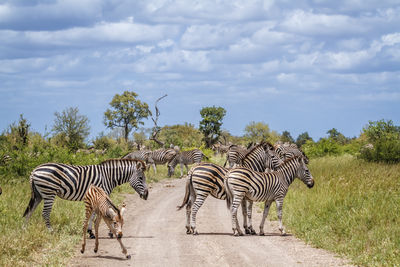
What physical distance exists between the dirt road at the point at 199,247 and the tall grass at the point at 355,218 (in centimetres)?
50

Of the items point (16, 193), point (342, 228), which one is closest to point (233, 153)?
point (16, 193)

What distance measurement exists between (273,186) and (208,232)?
2098 millimetres

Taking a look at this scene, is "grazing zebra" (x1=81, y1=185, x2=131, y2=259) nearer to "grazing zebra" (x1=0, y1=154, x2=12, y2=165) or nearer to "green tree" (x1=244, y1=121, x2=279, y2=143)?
"grazing zebra" (x1=0, y1=154, x2=12, y2=165)

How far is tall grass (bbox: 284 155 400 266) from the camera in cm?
1052

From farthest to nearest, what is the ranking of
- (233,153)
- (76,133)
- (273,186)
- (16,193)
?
Answer: 1. (76,133)
2. (233,153)
3. (16,193)
4. (273,186)

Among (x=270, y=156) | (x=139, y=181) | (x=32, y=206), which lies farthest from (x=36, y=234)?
(x=270, y=156)

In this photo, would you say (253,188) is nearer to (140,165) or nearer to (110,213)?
(140,165)

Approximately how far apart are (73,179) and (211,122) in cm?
5697

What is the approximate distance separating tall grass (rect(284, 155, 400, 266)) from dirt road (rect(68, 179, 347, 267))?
1.65 feet

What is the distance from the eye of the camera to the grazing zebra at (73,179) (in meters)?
12.6

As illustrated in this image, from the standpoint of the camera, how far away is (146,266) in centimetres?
945

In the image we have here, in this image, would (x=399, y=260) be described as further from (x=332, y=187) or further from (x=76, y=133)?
(x=76, y=133)

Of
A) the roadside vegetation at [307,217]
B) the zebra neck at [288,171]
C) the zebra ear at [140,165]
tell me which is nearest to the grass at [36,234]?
the roadside vegetation at [307,217]

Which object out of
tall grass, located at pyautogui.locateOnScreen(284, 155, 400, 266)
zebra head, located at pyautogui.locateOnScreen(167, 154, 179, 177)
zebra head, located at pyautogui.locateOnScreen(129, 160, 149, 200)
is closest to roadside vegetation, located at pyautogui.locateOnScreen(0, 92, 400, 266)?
tall grass, located at pyautogui.locateOnScreen(284, 155, 400, 266)
